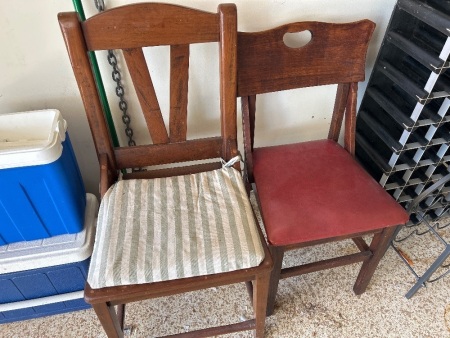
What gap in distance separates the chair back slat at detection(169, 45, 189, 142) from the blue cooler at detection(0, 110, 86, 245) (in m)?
0.33

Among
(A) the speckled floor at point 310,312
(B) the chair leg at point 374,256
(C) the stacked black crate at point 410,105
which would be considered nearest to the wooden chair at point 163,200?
(A) the speckled floor at point 310,312

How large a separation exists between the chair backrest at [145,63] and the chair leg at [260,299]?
1.27 ft

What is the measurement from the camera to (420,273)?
1.45 metres

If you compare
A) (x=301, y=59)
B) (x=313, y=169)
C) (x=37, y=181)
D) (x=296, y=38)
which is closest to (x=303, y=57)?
(x=301, y=59)

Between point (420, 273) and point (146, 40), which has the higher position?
point (146, 40)

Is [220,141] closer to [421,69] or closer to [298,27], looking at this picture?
[298,27]

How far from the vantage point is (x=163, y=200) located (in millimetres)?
1012

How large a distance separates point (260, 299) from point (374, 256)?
0.46 m

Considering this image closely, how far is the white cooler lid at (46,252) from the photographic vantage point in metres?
1.06

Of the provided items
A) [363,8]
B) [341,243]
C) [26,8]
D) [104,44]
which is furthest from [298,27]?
[341,243]

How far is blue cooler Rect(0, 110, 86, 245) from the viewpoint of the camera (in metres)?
0.92

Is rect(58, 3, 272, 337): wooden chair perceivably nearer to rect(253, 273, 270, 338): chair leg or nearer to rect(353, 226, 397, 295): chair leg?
rect(253, 273, 270, 338): chair leg

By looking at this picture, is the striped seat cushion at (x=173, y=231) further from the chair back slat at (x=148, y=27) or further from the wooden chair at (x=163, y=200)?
the chair back slat at (x=148, y=27)

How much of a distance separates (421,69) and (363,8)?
277 millimetres
